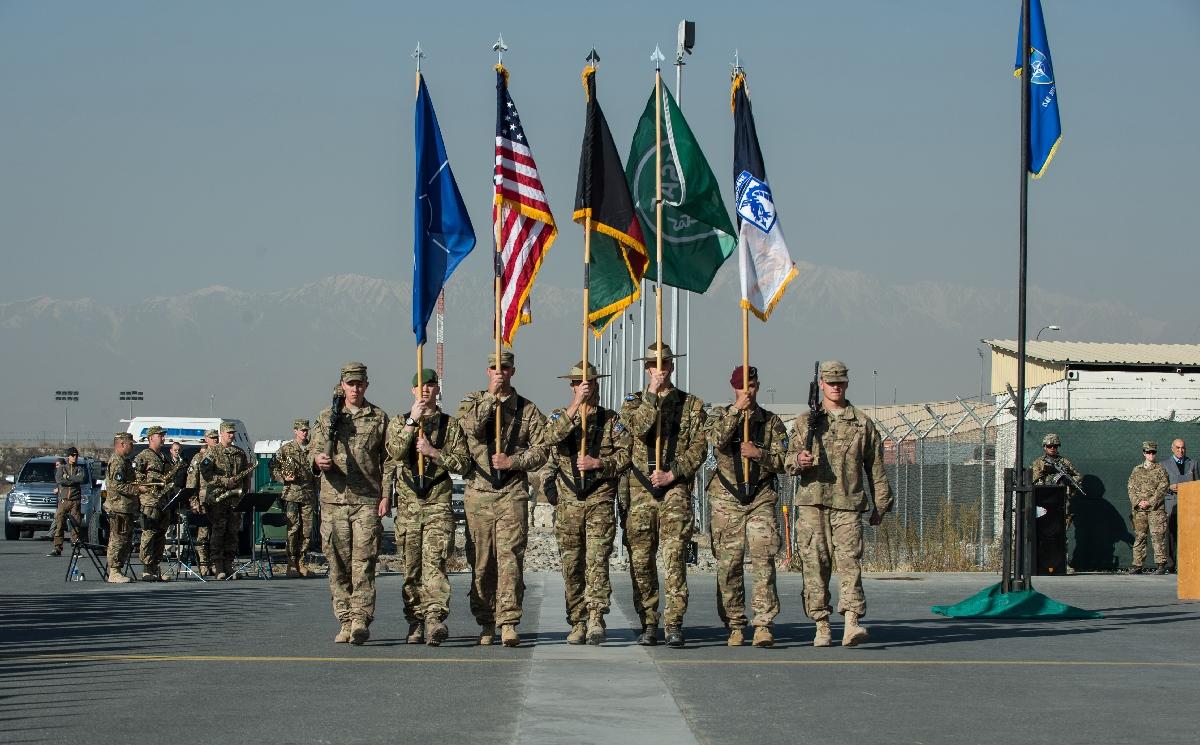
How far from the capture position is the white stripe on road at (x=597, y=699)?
9.01 m

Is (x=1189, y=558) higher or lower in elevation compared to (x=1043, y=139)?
lower

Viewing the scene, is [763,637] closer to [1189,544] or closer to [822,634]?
[822,634]

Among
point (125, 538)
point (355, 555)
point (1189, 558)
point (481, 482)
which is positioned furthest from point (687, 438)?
point (125, 538)

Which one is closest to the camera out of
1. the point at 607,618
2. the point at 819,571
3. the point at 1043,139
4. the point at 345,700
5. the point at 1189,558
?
the point at 345,700

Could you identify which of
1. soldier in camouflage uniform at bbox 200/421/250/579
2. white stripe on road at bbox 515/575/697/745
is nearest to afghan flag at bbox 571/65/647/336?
white stripe on road at bbox 515/575/697/745

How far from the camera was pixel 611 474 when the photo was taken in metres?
13.5

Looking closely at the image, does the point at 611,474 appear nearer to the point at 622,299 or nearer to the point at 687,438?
the point at 687,438

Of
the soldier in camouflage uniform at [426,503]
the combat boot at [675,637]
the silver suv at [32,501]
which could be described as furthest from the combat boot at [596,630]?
the silver suv at [32,501]

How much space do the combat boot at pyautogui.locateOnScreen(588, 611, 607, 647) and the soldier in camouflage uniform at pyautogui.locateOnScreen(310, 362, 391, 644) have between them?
162 centimetres

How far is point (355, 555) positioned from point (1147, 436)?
1647 centimetres

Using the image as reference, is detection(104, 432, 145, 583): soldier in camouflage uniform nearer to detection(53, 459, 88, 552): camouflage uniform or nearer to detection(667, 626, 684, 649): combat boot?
detection(53, 459, 88, 552): camouflage uniform

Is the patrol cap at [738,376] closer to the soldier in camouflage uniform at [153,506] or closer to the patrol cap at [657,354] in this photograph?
the patrol cap at [657,354]

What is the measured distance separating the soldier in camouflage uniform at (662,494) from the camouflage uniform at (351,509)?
1886 mm

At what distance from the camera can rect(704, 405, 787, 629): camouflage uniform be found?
44.0 ft
